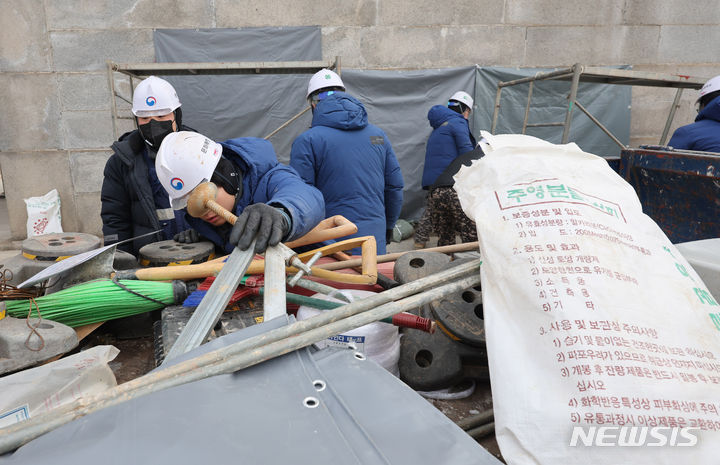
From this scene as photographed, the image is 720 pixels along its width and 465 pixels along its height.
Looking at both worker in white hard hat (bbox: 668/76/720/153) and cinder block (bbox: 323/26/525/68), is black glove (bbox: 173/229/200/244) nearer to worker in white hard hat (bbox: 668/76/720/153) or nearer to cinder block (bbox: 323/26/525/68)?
worker in white hard hat (bbox: 668/76/720/153)

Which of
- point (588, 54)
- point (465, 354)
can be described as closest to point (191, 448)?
point (465, 354)

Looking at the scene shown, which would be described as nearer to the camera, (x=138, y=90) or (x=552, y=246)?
(x=552, y=246)

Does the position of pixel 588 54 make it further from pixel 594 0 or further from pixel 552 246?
pixel 552 246

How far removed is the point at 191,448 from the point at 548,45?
7049 mm

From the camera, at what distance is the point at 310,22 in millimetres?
5875

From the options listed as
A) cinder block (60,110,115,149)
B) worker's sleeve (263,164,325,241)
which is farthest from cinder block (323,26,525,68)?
worker's sleeve (263,164,325,241)

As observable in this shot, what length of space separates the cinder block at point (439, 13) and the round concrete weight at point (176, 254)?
17.2ft

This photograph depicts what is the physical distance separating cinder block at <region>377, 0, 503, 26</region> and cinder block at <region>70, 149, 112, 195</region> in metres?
4.49

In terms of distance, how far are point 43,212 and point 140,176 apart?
15.2 feet

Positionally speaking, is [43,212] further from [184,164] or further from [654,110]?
[654,110]

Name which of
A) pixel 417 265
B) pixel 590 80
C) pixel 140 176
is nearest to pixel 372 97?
pixel 590 80

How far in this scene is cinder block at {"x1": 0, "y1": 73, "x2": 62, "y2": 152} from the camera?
572 centimetres

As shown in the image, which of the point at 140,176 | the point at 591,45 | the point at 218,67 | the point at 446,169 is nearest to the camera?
the point at 140,176

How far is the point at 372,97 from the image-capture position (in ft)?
19.8
